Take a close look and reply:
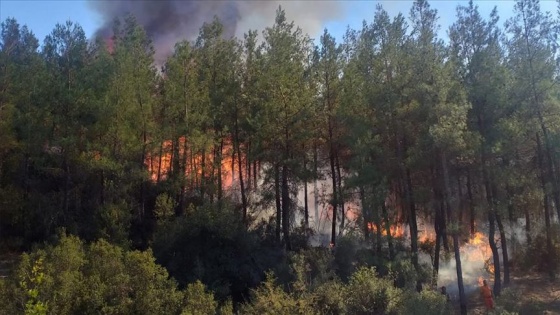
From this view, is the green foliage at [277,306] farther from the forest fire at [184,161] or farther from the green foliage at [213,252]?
the forest fire at [184,161]

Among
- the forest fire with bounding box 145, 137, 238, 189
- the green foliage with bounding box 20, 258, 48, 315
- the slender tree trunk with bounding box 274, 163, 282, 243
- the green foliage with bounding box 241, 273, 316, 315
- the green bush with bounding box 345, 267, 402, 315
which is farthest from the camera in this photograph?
the forest fire with bounding box 145, 137, 238, 189

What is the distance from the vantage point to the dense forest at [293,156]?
22406 millimetres

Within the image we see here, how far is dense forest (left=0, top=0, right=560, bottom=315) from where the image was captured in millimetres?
22406

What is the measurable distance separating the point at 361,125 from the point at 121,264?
1331 centimetres

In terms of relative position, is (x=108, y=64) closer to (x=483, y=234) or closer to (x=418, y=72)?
(x=418, y=72)

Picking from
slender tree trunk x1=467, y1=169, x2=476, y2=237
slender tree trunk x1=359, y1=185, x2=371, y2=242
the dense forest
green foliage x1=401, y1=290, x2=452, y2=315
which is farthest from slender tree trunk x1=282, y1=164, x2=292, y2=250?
green foliage x1=401, y1=290, x2=452, y2=315

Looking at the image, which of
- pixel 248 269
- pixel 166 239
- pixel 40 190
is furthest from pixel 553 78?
pixel 40 190

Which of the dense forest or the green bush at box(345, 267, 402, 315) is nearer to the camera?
the green bush at box(345, 267, 402, 315)

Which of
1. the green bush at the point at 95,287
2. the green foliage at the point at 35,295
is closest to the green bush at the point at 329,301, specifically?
the green bush at the point at 95,287

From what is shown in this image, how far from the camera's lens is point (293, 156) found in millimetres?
28609

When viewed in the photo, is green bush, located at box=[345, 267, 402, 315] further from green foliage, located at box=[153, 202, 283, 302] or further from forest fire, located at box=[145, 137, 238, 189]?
forest fire, located at box=[145, 137, 238, 189]

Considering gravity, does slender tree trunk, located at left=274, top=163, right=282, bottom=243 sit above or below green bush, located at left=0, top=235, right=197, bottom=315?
above

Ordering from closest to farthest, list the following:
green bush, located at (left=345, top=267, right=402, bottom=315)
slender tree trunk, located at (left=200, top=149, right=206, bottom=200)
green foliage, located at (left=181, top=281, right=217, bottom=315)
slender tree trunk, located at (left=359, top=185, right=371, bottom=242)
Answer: green foliage, located at (left=181, top=281, right=217, bottom=315), green bush, located at (left=345, top=267, right=402, bottom=315), slender tree trunk, located at (left=359, top=185, right=371, bottom=242), slender tree trunk, located at (left=200, top=149, right=206, bottom=200)

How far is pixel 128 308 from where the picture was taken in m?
16.7
